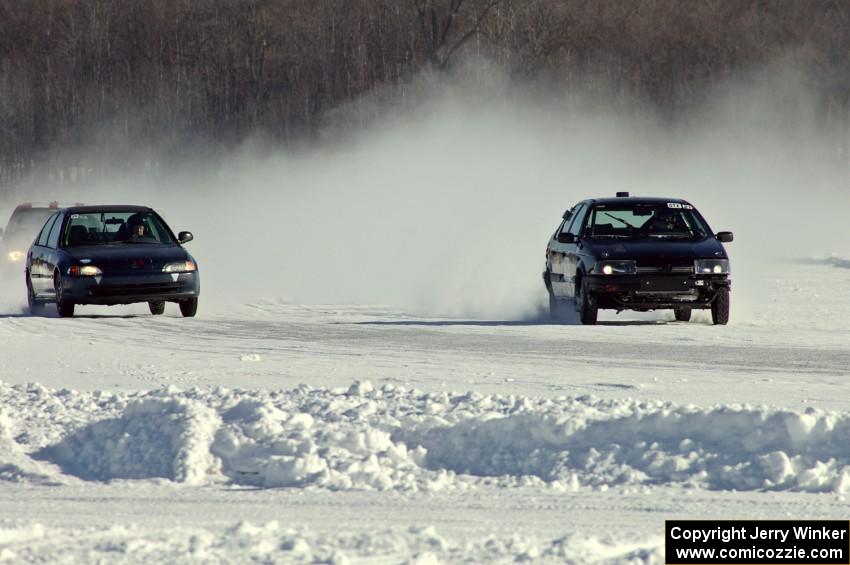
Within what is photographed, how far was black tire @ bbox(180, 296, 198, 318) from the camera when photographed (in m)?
17.9

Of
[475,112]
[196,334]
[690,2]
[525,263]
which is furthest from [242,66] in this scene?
[196,334]

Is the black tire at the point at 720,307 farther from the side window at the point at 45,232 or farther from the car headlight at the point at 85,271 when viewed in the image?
the side window at the point at 45,232

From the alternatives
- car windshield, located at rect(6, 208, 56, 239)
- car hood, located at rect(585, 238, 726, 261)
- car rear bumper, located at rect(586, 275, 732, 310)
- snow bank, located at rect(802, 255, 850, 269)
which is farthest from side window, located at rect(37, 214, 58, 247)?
snow bank, located at rect(802, 255, 850, 269)

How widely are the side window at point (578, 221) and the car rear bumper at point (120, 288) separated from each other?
16.4ft

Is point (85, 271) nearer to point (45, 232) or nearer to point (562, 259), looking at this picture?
point (45, 232)

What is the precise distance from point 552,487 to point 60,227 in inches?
496

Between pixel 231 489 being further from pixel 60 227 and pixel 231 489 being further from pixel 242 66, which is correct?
pixel 242 66

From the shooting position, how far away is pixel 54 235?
18.4 meters

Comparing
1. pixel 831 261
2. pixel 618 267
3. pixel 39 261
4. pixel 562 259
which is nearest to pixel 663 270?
pixel 618 267

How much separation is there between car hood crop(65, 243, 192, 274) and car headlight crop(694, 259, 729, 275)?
641cm

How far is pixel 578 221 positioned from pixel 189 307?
16.8 ft

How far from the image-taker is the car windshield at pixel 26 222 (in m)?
24.8

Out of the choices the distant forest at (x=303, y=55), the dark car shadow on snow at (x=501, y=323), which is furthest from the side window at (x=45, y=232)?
the distant forest at (x=303, y=55)

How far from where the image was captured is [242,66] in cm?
7450
